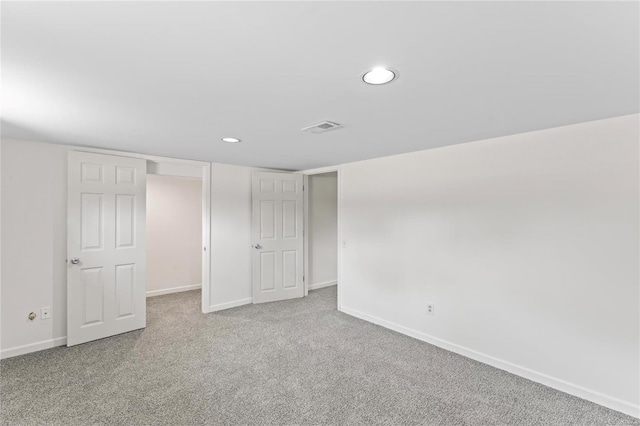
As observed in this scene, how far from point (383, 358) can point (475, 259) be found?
1.31 m

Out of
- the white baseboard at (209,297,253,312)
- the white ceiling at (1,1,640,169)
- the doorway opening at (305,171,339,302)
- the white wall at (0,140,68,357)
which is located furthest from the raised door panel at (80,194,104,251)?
the doorway opening at (305,171,339,302)

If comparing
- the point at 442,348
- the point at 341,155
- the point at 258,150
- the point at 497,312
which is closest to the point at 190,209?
the point at 258,150

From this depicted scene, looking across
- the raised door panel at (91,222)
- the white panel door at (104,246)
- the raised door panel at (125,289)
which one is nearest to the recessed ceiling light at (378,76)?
the white panel door at (104,246)

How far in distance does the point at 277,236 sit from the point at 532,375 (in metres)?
3.47

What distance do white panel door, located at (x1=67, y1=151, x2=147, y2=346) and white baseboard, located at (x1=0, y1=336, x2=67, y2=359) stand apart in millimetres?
137

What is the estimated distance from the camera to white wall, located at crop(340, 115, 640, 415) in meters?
2.15

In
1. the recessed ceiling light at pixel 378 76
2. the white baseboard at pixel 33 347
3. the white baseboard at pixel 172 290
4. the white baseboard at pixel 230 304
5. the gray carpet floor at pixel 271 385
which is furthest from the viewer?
the white baseboard at pixel 172 290

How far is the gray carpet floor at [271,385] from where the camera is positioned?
2055mm

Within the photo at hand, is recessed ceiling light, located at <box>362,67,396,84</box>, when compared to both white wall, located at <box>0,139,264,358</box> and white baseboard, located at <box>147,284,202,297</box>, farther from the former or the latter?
white baseboard, located at <box>147,284,202,297</box>

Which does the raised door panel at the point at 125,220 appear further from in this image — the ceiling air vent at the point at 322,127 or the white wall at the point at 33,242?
the ceiling air vent at the point at 322,127

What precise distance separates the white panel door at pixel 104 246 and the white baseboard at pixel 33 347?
14 centimetres

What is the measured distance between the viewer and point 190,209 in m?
5.51

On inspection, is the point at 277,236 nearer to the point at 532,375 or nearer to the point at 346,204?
the point at 346,204

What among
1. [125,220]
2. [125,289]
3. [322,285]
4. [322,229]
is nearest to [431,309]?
[322,285]
